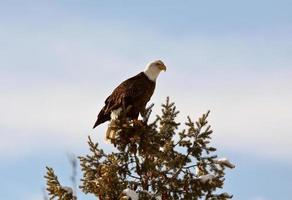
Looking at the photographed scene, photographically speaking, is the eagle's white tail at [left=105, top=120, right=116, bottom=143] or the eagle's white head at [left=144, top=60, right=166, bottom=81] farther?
the eagle's white head at [left=144, top=60, right=166, bottom=81]

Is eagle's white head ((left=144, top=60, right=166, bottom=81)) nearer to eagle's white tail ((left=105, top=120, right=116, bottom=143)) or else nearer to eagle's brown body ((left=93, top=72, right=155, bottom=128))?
eagle's brown body ((left=93, top=72, right=155, bottom=128))

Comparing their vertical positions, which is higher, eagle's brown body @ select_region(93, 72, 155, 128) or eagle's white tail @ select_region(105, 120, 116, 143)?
eagle's brown body @ select_region(93, 72, 155, 128)

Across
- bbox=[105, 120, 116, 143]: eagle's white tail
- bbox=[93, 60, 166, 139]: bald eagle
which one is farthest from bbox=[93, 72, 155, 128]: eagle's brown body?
bbox=[105, 120, 116, 143]: eagle's white tail

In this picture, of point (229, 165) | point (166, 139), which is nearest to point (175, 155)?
point (166, 139)

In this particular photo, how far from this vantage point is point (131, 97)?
10.3 metres

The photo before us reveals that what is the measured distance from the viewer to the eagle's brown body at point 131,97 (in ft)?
33.6

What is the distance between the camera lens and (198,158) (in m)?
9.28

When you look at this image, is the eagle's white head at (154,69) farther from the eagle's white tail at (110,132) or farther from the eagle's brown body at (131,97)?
the eagle's white tail at (110,132)

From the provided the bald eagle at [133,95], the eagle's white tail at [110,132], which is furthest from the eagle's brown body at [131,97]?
the eagle's white tail at [110,132]

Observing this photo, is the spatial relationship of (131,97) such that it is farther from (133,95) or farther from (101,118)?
(101,118)

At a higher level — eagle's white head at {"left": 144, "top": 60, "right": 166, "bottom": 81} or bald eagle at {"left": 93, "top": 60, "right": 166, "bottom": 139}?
eagle's white head at {"left": 144, "top": 60, "right": 166, "bottom": 81}

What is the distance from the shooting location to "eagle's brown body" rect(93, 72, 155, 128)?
10.2m

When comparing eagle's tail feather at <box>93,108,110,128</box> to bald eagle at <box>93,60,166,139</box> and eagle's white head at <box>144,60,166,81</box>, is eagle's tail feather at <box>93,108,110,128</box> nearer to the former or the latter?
bald eagle at <box>93,60,166,139</box>

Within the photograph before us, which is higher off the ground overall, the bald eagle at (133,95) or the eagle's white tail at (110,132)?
the bald eagle at (133,95)
